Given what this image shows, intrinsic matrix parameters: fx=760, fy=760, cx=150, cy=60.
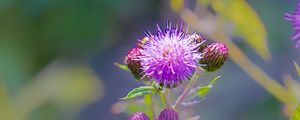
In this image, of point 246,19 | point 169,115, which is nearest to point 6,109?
point 246,19

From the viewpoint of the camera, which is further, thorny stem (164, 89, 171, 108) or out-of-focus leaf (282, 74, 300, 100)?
out-of-focus leaf (282, 74, 300, 100)

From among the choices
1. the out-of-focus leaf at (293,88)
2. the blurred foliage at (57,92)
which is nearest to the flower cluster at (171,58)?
the out-of-focus leaf at (293,88)

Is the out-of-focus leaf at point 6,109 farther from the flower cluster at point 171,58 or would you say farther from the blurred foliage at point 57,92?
the flower cluster at point 171,58

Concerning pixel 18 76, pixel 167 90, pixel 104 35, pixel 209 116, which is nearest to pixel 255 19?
pixel 167 90

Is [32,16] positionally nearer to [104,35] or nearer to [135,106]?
[104,35]

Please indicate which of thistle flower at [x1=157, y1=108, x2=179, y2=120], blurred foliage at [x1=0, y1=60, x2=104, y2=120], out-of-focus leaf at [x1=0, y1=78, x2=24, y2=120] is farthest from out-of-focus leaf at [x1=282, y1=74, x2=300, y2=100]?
blurred foliage at [x1=0, y1=60, x2=104, y2=120]

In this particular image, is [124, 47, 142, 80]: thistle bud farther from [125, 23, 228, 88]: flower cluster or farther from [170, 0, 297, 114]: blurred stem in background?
[170, 0, 297, 114]: blurred stem in background
